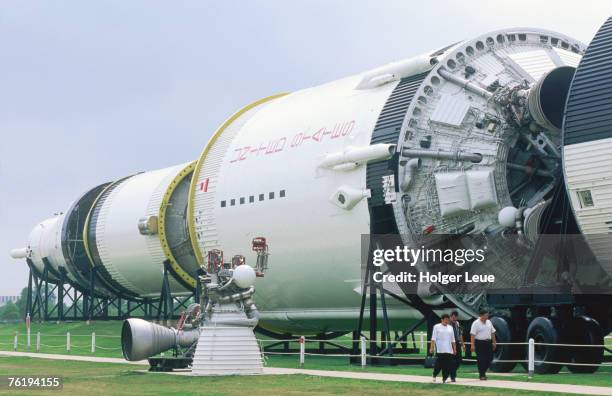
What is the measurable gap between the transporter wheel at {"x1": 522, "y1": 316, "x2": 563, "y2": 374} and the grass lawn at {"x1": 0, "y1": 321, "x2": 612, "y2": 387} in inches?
13.4

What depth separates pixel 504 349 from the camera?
92.0 ft

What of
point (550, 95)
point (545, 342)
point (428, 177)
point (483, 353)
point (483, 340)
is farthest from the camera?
Result: point (428, 177)

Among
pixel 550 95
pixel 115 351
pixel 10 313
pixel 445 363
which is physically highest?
pixel 550 95

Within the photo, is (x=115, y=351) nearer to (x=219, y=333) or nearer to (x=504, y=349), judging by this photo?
(x=219, y=333)

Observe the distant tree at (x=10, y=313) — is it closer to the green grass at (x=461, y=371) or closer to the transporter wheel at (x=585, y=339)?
the green grass at (x=461, y=371)

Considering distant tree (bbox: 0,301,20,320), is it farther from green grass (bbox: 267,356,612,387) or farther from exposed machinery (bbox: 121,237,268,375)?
exposed machinery (bbox: 121,237,268,375)

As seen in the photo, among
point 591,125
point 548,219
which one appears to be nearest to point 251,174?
point 548,219

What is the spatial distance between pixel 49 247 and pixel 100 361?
95.0ft

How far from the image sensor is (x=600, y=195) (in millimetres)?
25266

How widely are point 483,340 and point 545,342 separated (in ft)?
10.5

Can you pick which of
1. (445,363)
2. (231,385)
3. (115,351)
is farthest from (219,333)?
(115,351)

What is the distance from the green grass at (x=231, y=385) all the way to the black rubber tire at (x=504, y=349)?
4.30 metres

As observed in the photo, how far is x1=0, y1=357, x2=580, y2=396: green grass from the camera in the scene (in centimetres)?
2250

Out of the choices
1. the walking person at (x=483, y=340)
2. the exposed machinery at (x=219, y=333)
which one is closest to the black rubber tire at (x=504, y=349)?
the walking person at (x=483, y=340)
